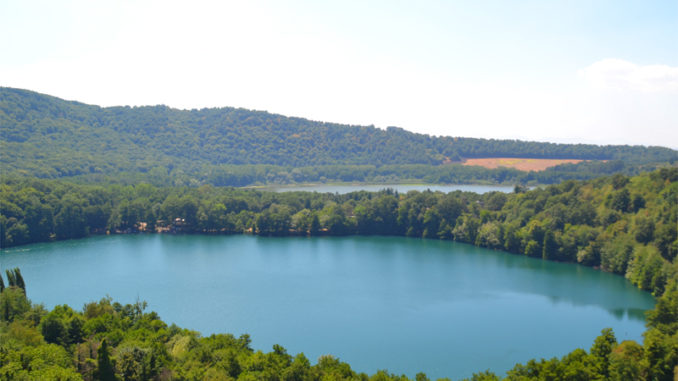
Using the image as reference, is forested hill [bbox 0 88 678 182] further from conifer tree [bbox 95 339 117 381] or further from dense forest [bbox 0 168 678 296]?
conifer tree [bbox 95 339 117 381]

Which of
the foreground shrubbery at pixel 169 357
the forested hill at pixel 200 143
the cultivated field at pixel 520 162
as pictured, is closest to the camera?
the foreground shrubbery at pixel 169 357

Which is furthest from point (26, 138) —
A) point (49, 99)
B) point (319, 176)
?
point (319, 176)

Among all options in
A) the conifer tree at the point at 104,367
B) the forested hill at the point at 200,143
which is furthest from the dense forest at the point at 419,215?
the conifer tree at the point at 104,367

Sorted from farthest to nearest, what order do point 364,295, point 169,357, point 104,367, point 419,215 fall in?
1. point 419,215
2. point 364,295
3. point 169,357
4. point 104,367

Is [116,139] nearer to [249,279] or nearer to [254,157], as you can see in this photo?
[254,157]

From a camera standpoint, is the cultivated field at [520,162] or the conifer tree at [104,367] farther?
the cultivated field at [520,162]

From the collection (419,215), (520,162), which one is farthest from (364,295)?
(520,162)

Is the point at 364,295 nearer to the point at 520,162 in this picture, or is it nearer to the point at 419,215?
the point at 419,215

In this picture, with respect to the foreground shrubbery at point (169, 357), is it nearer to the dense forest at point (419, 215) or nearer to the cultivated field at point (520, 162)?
the dense forest at point (419, 215)
